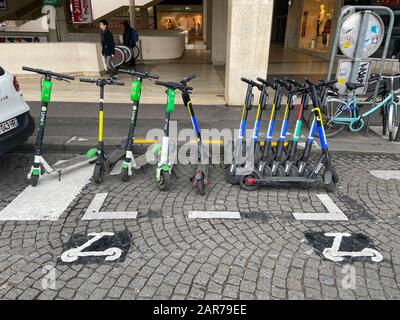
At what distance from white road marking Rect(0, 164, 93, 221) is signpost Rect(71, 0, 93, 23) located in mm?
10080

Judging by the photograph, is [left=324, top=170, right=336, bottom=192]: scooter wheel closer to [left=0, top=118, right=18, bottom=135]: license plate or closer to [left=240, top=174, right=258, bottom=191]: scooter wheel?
[left=240, top=174, right=258, bottom=191]: scooter wheel

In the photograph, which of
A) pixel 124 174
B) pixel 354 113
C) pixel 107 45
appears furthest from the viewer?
pixel 107 45

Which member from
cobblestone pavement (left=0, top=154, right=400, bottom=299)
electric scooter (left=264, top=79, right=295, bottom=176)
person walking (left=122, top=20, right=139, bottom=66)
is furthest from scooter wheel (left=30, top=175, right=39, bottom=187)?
person walking (left=122, top=20, right=139, bottom=66)

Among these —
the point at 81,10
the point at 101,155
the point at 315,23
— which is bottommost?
the point at 101,155

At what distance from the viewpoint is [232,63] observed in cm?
678

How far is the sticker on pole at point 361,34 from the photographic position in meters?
5.19

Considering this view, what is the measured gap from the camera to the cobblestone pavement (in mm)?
2371

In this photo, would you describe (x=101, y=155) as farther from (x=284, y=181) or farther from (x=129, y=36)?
(x=129, y=36)

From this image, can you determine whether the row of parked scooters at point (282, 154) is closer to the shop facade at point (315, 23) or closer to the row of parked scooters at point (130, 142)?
the row of parked scooters at point (130, 142)

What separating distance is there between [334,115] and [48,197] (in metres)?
4.91

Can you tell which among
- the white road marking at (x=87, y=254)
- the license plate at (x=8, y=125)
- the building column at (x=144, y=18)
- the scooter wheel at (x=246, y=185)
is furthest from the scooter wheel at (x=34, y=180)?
the building column at (x=144, y=18)

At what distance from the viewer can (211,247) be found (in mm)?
2822

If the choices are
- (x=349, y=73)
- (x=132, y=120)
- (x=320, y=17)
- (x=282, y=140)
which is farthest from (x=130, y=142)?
(x=320, y=17)
